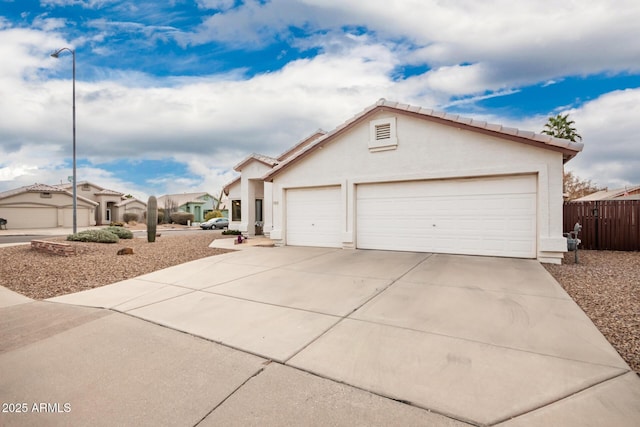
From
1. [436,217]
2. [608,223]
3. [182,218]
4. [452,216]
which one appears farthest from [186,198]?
[608,223]

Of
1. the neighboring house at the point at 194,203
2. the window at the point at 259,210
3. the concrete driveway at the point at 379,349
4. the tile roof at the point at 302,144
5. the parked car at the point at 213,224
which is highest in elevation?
the tile roof at the point at 302,144

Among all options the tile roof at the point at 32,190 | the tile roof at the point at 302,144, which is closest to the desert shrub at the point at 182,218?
the tile roof at the point at 32,190

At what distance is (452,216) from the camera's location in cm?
986

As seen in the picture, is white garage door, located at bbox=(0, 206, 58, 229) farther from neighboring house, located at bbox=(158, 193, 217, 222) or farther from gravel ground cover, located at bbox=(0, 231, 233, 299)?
gravel ground cover, located at bbox=(0, 231, 233, 299)

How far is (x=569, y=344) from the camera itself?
359 centimetres

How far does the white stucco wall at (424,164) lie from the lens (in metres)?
8.54

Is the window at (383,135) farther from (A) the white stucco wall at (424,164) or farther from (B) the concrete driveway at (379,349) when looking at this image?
(B) the concrete driveway at (379,349)

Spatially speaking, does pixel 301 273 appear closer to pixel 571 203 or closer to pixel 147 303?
pixel 147 303

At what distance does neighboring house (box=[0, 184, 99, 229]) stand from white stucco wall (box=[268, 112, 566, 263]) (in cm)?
3122

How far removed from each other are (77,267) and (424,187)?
1061 centimetres

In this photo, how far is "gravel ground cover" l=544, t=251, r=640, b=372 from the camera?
3796 millimetres

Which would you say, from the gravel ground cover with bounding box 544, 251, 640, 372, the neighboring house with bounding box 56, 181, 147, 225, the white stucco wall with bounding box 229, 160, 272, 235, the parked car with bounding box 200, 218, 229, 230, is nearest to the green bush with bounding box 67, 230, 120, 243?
the white stucco wall with bounding box 229, 160, 272, 235

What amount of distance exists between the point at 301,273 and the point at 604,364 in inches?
217

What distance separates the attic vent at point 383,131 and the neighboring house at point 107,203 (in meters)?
39.0
